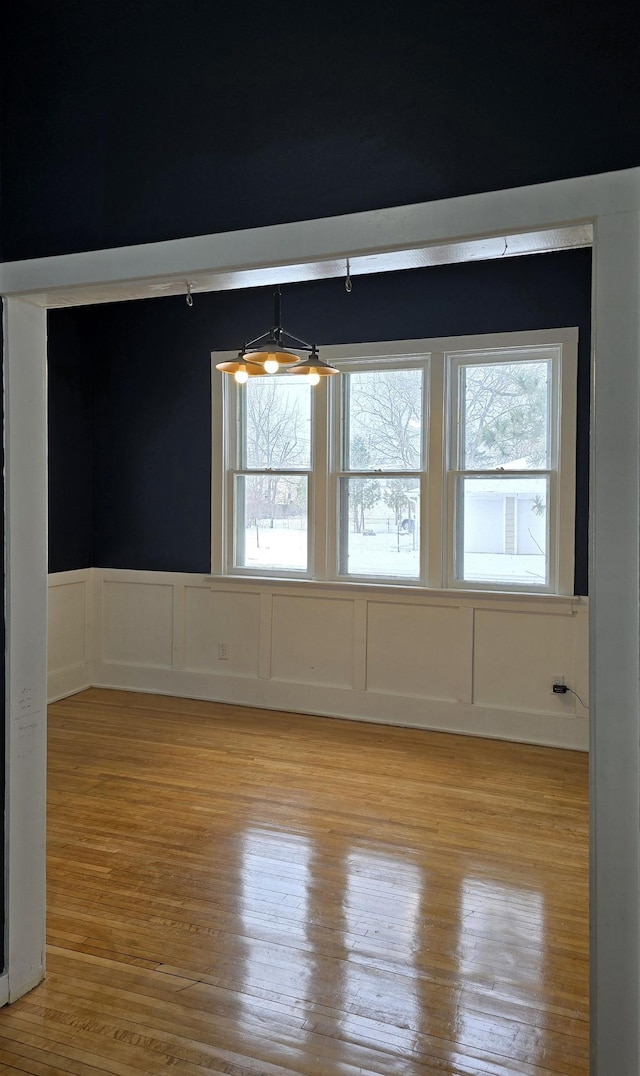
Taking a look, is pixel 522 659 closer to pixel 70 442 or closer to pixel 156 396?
pixel 156 396

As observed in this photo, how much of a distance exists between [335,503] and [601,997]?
149 inches

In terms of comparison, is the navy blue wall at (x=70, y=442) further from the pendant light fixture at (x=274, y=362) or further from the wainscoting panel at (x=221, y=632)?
the pendant light fixture at (x=274, y=362)

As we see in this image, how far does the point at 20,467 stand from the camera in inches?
89.0

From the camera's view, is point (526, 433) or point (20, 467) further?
point (526, 433)

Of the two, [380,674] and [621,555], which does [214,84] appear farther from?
[380,674]

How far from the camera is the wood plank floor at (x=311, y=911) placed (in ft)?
6.80

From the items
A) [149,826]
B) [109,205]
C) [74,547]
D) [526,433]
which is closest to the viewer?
[109,205]

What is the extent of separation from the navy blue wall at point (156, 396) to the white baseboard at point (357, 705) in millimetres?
843

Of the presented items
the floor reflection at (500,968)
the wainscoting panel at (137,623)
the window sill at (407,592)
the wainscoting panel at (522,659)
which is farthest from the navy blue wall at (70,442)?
the floor reflection at (500,968)

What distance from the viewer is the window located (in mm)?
4641

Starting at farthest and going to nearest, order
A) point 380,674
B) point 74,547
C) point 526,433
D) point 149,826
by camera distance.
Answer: point 74,547 → point 380,674 → point 526,433 → point 149,826

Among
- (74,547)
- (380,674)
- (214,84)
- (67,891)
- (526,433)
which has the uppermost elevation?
(214,84)

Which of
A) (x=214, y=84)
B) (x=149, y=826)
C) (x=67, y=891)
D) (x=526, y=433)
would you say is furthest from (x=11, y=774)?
(x=526, y=433)

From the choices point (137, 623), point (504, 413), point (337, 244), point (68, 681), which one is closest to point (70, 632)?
point (68, 681)
